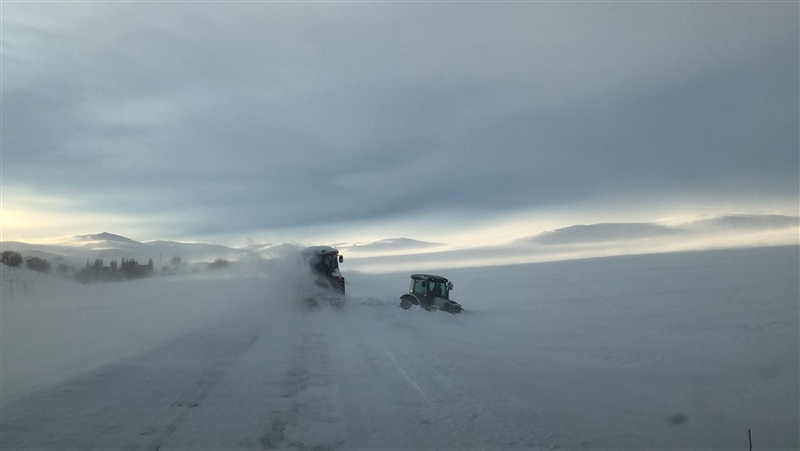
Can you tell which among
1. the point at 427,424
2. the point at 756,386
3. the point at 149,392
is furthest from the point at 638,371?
the point at 149,392

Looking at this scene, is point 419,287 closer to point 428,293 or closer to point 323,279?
point 428,293

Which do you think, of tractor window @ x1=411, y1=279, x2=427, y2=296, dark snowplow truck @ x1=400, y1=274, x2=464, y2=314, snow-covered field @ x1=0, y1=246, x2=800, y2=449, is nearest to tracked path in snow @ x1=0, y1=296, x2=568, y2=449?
snow-covered field @ x1=0, y1=246, x2=800, y2=449

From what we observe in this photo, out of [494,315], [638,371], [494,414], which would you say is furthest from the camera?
[494,315]

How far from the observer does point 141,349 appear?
41.2ft

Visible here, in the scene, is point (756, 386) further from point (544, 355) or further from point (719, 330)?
point (719, 330)

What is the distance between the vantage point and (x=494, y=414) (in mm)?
6500

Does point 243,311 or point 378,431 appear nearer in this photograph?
point 378,431

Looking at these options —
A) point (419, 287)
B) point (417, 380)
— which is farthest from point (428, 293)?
point (417, 380)

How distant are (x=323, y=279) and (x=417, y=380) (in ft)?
52.6

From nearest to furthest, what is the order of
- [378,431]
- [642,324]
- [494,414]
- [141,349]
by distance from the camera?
1. [378,431]
2. [494,414]
3. [141,349]
4. [642,324]

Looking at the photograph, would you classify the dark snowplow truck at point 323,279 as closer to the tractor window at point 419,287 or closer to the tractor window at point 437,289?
the tractor window at point 419,287

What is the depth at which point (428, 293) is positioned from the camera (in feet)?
76.4

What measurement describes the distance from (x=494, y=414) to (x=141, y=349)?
35.2 feet

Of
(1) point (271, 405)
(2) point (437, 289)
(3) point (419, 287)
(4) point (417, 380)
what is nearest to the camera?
(1) point (271, 405)
